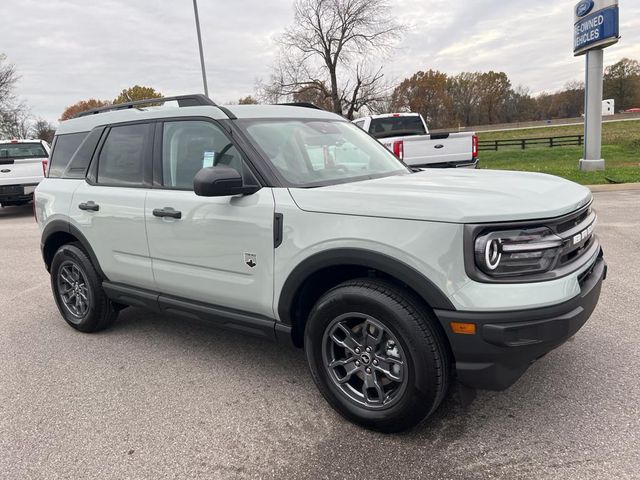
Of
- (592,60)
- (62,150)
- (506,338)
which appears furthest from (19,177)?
(592,60)

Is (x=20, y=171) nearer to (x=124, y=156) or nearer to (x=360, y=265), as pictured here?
(x=124, y=156)

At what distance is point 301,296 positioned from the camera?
3.02 metres

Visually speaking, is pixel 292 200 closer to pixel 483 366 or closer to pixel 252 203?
pixel 252 203

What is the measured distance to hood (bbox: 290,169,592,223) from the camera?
7.82 feet

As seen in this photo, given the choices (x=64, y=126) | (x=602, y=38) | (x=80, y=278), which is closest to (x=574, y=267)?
(x=80, y=278)

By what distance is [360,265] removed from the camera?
2.65 m

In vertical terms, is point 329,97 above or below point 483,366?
above

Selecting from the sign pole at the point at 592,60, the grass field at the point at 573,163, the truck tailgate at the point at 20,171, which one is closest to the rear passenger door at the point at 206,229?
the truck tailgate at the point at 20,171

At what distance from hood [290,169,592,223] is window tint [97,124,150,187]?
1543 mm

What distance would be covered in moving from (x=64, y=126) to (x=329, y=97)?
24818 mm

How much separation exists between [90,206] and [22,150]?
11.4m

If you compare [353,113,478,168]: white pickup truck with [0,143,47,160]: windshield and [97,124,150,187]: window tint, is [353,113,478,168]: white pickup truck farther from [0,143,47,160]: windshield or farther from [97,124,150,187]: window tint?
[0,143,47,160]: windshield

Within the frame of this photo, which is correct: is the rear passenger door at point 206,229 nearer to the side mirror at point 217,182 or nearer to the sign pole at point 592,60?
the side mirror at point 217,182

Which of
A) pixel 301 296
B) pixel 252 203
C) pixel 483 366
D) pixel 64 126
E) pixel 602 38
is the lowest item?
pixel 483 366
